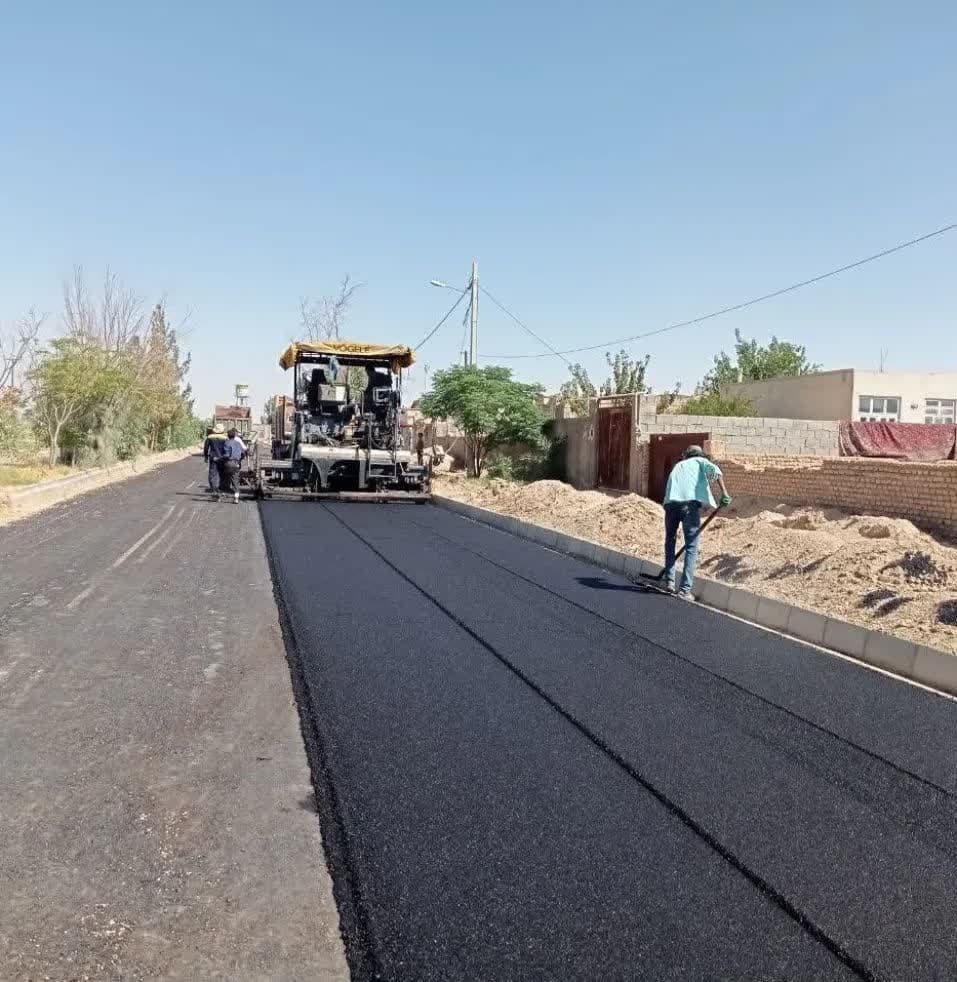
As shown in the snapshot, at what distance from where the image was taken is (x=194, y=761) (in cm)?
409

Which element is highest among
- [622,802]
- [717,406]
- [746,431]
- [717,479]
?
[717,406]

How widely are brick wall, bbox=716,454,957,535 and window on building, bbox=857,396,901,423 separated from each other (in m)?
19.2

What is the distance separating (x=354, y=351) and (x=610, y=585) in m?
10.9

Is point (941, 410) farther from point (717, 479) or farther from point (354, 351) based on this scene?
point (717, 479)

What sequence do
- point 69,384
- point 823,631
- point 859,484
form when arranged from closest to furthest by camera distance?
1. point 823,631
2. point 859,484
3. point 69,384

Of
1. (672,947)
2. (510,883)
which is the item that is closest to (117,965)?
(510,883)

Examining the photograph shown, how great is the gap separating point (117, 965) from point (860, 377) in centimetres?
3316

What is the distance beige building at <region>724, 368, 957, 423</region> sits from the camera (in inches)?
1280

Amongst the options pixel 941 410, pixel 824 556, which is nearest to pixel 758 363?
pixel 941 410

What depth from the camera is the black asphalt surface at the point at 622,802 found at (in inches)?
106

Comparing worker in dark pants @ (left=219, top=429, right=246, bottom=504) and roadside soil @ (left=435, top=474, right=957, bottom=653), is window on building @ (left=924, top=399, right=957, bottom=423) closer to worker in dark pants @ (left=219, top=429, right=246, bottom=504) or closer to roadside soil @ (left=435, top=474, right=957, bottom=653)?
roadside soil @ (left=435, top=474, right=957, bottom=653)

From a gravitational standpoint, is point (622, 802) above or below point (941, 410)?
below

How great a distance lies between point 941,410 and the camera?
3484 cm

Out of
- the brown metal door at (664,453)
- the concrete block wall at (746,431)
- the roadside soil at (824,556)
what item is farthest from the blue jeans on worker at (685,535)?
the concrete block wall at (746,431)
